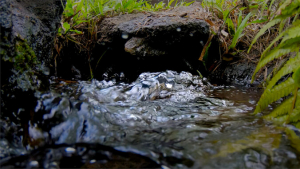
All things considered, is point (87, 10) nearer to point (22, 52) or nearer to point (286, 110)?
point (22, 52)

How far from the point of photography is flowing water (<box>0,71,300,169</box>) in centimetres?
100

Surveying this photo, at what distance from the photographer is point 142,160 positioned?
39.9 inches

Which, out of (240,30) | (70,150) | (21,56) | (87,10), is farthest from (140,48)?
(70,150)

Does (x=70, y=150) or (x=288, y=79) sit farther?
(x=288, y=79)

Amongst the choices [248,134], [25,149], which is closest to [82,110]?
[25,149]

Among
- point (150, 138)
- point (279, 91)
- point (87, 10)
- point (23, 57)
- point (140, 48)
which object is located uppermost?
point (87, 10)

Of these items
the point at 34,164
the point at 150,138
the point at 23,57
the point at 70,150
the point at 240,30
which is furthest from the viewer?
the point at 240,30

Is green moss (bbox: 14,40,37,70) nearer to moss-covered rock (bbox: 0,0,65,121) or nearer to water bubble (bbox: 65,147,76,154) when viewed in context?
moss-covered rock (bbox: 0,0,65,121)

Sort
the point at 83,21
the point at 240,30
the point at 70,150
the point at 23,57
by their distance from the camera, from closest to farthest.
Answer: the point at 70,150
the point at 23,57
the point at 240,30
the point at 83,21

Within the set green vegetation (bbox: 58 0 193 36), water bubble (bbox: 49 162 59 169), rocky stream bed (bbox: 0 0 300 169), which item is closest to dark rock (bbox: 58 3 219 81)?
green vegetation (bbox: 58 0 193 36)

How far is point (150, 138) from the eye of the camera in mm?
1240

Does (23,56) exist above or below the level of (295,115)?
above

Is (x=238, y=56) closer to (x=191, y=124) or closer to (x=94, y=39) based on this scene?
(x=191, y=124)

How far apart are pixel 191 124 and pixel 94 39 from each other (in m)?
2.03
